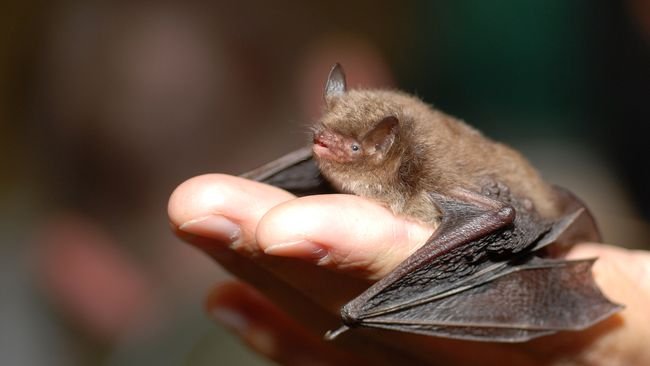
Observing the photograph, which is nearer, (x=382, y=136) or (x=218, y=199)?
(x=218, y=199)

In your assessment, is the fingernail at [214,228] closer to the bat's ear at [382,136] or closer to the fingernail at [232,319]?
the bat's ear at [382,136]

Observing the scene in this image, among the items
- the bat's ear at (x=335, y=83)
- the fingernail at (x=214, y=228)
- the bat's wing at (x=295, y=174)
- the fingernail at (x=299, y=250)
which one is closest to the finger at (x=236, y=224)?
the fingernail at (x=214, y=228)

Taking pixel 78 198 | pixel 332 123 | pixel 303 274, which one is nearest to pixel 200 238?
pixel 303 274

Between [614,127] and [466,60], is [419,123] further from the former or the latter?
[466,60]

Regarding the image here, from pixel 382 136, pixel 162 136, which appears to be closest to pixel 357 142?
pixel 382 136

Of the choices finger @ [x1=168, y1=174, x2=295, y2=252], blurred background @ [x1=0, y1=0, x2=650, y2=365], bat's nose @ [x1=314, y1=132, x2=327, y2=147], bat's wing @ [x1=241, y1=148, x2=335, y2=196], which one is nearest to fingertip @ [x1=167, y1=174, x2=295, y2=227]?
finger @ [x1=168, y1=174, x2=295, y2=252]

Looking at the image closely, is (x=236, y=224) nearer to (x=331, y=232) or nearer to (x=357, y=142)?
(x=331, y=232)
